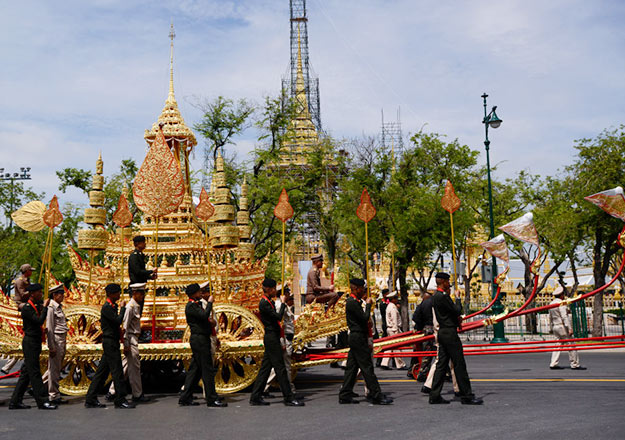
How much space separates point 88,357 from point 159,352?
1.27m

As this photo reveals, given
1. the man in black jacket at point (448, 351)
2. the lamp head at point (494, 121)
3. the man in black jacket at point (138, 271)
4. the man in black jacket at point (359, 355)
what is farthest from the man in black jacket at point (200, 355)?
the lamp head at point (494, 121)

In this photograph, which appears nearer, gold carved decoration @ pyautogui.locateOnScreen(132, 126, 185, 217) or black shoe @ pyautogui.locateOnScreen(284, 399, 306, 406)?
black shoe @ pyautogui.locateOnScreen(284, 399, 306, 406)

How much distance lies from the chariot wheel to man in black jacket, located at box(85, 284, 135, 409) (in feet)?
3.66

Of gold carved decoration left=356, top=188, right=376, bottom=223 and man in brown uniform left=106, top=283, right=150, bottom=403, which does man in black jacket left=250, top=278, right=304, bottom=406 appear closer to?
man in brown uniform left=106, top=283, right=150, bottom=403

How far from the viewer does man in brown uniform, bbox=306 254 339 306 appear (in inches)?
466

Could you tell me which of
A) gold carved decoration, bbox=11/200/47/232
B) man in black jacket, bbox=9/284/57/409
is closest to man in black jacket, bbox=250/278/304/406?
man in black jacket, bbox=9/284/57/409

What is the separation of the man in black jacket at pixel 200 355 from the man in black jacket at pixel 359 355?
1.90 m

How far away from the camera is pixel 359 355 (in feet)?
28.7

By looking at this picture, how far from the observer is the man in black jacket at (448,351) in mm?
8477

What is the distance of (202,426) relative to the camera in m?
7.43

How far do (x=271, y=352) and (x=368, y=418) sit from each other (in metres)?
1.97

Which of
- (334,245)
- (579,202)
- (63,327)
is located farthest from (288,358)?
(334,245)

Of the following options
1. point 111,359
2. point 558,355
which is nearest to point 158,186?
point 111,359

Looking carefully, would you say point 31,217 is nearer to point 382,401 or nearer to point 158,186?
point 158,186
